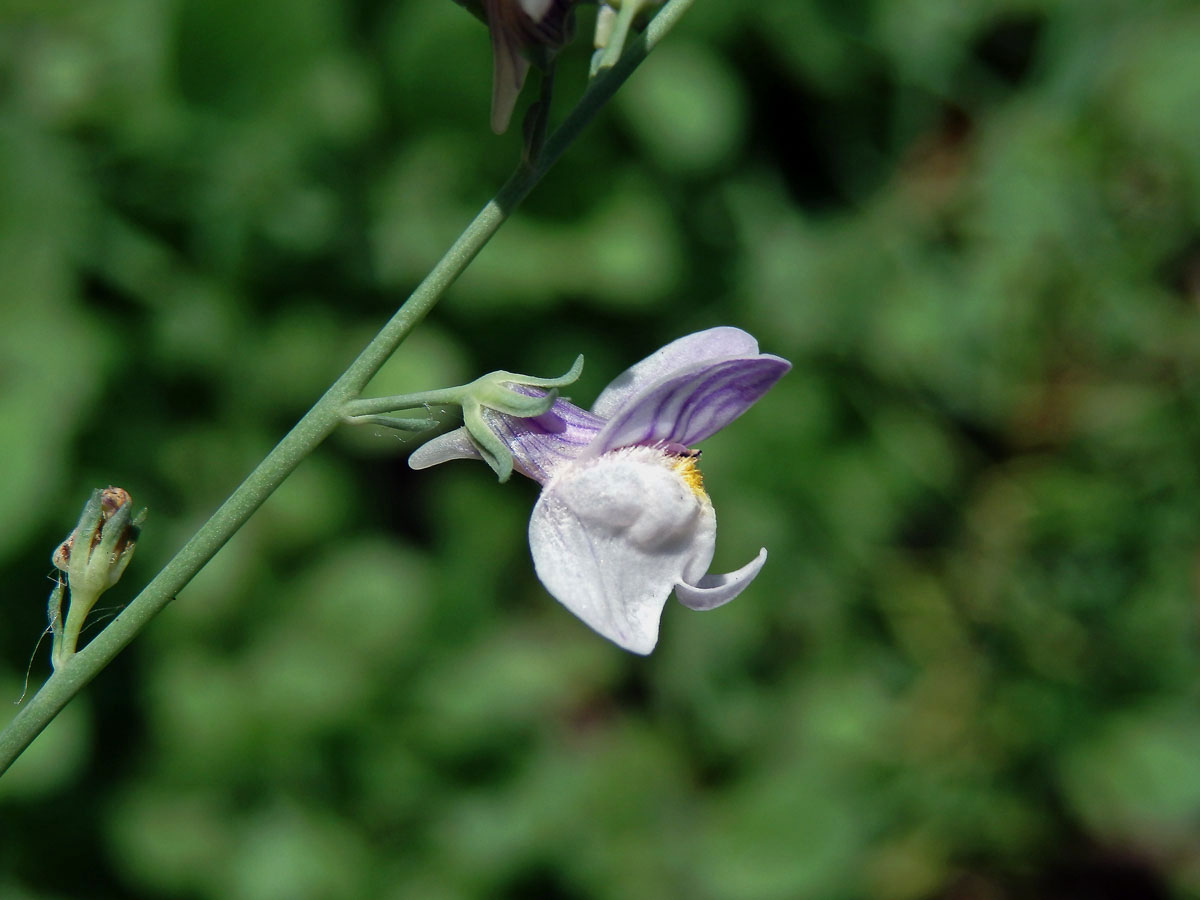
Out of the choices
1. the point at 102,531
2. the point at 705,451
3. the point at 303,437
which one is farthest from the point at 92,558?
the point at 705,451

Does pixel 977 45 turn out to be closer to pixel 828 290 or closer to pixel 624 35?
pixel 828 290

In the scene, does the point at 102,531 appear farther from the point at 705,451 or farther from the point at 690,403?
the point at 705,451

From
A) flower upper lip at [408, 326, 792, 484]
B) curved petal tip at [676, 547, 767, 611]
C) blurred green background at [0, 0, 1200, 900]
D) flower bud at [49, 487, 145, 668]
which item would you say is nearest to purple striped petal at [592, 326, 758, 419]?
flower upper lip at [408, 326, 792, 484]

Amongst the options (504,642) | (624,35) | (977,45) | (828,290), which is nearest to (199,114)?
(504,642)

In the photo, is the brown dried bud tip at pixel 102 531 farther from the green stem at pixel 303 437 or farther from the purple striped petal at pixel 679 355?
the purple striped petal at pixel 679 355

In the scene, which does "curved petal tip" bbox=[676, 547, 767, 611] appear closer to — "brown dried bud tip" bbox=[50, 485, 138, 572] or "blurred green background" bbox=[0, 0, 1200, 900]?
"brown dried bud tip" bbox=[50, 485, 138, 572]

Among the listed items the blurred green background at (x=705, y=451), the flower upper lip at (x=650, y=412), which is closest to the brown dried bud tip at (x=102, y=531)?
the flower upper lip at (x=650, y=412)
